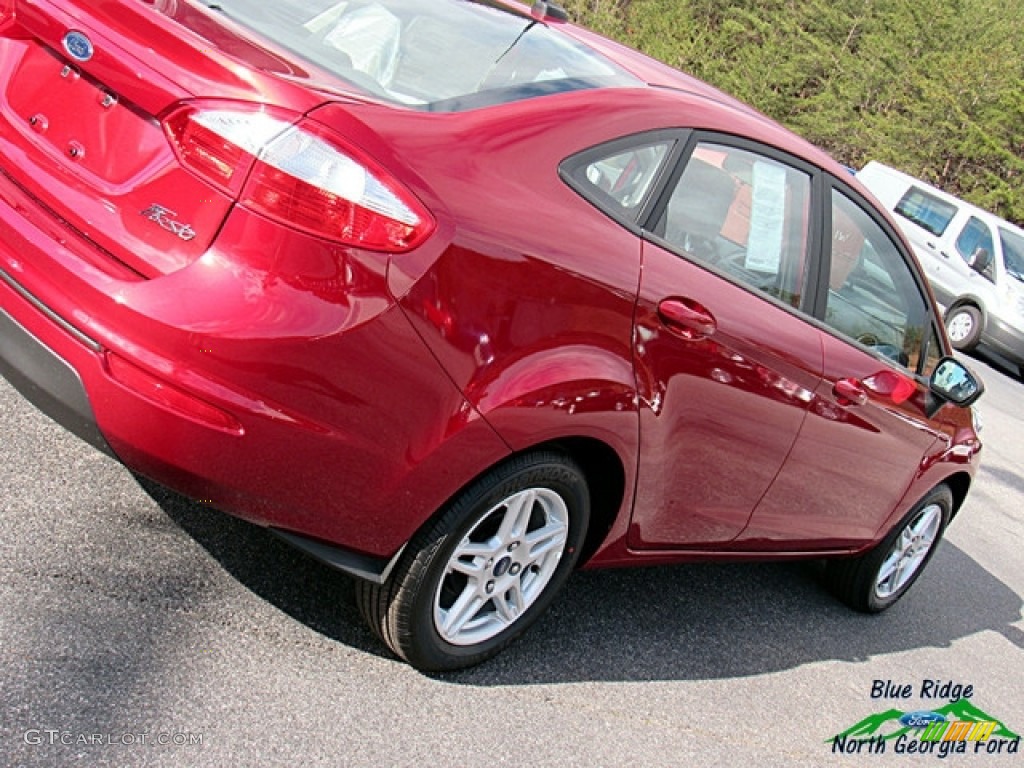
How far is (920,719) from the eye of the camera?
4.02m

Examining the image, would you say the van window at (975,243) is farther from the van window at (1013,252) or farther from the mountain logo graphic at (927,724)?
the mountain logo graphic at (927,724)

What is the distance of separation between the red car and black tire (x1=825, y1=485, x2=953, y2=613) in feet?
4.28

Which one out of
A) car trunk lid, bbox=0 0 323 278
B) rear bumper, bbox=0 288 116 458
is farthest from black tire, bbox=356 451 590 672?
car trunk lid, bbox=0 0 323 278

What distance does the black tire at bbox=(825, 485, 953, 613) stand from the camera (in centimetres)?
459

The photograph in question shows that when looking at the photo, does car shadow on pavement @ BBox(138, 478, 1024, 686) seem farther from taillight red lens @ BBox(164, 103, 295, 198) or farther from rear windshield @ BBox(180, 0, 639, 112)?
rear windshield @ BBox(180, 0, 639, 112)

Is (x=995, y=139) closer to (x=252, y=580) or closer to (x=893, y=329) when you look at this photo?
(x=893, y=329)

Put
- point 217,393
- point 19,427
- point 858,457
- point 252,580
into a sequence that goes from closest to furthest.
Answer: point 217,393, point 252,580, point 19,427, point 858,457

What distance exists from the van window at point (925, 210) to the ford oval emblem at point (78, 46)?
13.2 metres

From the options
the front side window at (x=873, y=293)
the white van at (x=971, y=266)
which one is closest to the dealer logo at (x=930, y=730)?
the front side window at (x=873, y=293)

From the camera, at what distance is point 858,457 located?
3959mm

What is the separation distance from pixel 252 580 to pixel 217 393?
1.00 meters

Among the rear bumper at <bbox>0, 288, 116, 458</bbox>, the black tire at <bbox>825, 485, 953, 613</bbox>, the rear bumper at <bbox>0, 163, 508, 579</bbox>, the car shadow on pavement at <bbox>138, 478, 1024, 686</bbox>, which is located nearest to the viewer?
the rear bumper at <bbox>0, 163, 508, 579</bbox>

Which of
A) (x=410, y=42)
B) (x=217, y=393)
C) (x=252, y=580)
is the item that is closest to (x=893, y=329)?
(x=410, y=42)

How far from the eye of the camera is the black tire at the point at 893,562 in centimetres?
459
